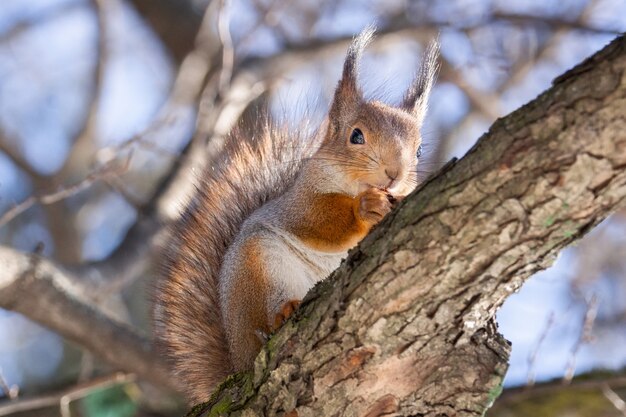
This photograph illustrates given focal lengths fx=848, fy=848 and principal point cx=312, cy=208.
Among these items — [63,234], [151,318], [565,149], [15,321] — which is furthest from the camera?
[15,321]

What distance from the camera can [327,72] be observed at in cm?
547

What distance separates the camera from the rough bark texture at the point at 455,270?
1.46m

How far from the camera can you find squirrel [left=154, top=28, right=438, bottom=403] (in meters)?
2.41

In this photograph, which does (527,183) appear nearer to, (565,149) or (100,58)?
(565,149)

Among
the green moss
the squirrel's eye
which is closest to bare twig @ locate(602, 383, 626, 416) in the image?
the squirrel's eye

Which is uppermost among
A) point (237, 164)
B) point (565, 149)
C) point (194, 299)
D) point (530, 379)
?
point (237, 164)

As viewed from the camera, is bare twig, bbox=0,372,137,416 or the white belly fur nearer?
the white belly fur

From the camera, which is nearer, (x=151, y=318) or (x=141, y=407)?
(x=151, y=318)

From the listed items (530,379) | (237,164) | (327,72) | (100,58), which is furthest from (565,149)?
(100,58)

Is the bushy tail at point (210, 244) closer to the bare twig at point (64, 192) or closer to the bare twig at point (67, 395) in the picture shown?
the bare twig at point (64, 192)

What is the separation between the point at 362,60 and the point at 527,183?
161 cm

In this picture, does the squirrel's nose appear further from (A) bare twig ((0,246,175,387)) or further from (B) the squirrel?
(A) bare twig ((0,246,175,387))

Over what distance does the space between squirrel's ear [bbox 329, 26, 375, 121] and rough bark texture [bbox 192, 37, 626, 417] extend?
3.56 ft

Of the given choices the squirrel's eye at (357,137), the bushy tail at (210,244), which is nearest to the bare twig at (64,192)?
the bushy tail at (210,244)
